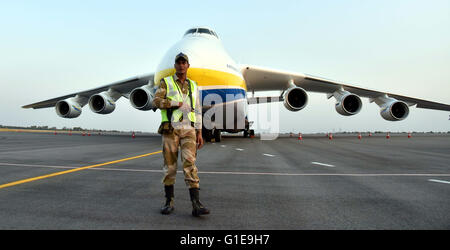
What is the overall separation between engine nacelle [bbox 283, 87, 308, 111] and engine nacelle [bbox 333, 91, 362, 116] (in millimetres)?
2421

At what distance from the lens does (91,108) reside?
13242 mm

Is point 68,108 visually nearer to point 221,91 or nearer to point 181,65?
point 221,91

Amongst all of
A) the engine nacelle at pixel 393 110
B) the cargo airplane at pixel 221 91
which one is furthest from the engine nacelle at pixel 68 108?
the engine nacelle at pixel 393 110

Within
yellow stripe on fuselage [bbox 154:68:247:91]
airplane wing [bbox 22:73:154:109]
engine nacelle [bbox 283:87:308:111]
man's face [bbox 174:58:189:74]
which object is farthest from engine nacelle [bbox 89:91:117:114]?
man's face [bbox 174:58:189:74]

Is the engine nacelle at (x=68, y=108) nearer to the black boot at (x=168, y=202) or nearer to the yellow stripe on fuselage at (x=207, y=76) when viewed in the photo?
the yellow stripe on fuselage at (x=207, y=76)

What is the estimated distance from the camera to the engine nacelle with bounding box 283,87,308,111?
12.8 metres

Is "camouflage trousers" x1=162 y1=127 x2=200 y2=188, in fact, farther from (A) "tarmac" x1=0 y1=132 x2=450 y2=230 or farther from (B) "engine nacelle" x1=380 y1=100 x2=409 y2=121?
(B) "engine nacelle" x1=380 y1=100 x2=409 y2=121

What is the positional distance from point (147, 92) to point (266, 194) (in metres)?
8.91

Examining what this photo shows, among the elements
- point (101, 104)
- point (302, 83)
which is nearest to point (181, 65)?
point (101, 104)

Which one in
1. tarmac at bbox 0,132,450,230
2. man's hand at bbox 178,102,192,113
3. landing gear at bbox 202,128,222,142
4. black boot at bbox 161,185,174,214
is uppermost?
man's hand at bbox 178,102,192,113

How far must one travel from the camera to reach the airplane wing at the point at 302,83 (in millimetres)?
14203

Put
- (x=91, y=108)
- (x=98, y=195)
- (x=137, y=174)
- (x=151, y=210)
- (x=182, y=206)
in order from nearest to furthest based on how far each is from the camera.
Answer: (x=151, y=210)
(x=182, y=206)
(x=98, y=195)
(x=137, y=174)
(x=91, y=108)
